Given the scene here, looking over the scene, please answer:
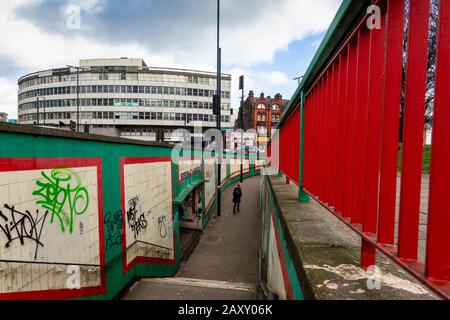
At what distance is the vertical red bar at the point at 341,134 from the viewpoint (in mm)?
1858

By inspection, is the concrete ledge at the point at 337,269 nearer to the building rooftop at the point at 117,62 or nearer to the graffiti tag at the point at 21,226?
the graffiti tag at the point at 21,226

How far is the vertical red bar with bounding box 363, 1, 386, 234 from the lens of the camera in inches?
54.6

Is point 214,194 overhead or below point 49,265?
below

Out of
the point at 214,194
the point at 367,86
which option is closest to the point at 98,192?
the point at 367,86

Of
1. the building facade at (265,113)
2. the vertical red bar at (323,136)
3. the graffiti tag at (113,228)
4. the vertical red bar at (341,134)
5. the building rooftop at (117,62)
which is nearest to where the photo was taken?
the vertical red bar at (341,134)

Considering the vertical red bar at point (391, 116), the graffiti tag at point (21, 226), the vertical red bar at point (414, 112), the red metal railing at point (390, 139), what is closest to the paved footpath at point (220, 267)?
the graffiti tag at point (21, 226)

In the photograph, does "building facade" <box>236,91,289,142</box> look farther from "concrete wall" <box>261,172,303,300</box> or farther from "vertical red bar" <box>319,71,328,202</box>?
"vertical red bar" <box>319,71,328,202</box>

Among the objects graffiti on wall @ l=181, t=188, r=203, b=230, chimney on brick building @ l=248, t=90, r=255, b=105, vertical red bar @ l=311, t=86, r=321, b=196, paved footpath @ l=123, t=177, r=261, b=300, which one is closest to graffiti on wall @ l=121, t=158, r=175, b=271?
paved footpath @ l=123, t=177, r=261, b=300

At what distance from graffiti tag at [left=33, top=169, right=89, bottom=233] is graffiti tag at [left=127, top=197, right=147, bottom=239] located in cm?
176

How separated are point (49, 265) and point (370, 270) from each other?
14.2 ft

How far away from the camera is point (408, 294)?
4.42 ft

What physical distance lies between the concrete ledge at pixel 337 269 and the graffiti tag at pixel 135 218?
489 cm

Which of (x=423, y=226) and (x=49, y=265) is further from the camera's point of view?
(x=49, y=265)

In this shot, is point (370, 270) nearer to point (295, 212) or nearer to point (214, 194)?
point (295, 212)
